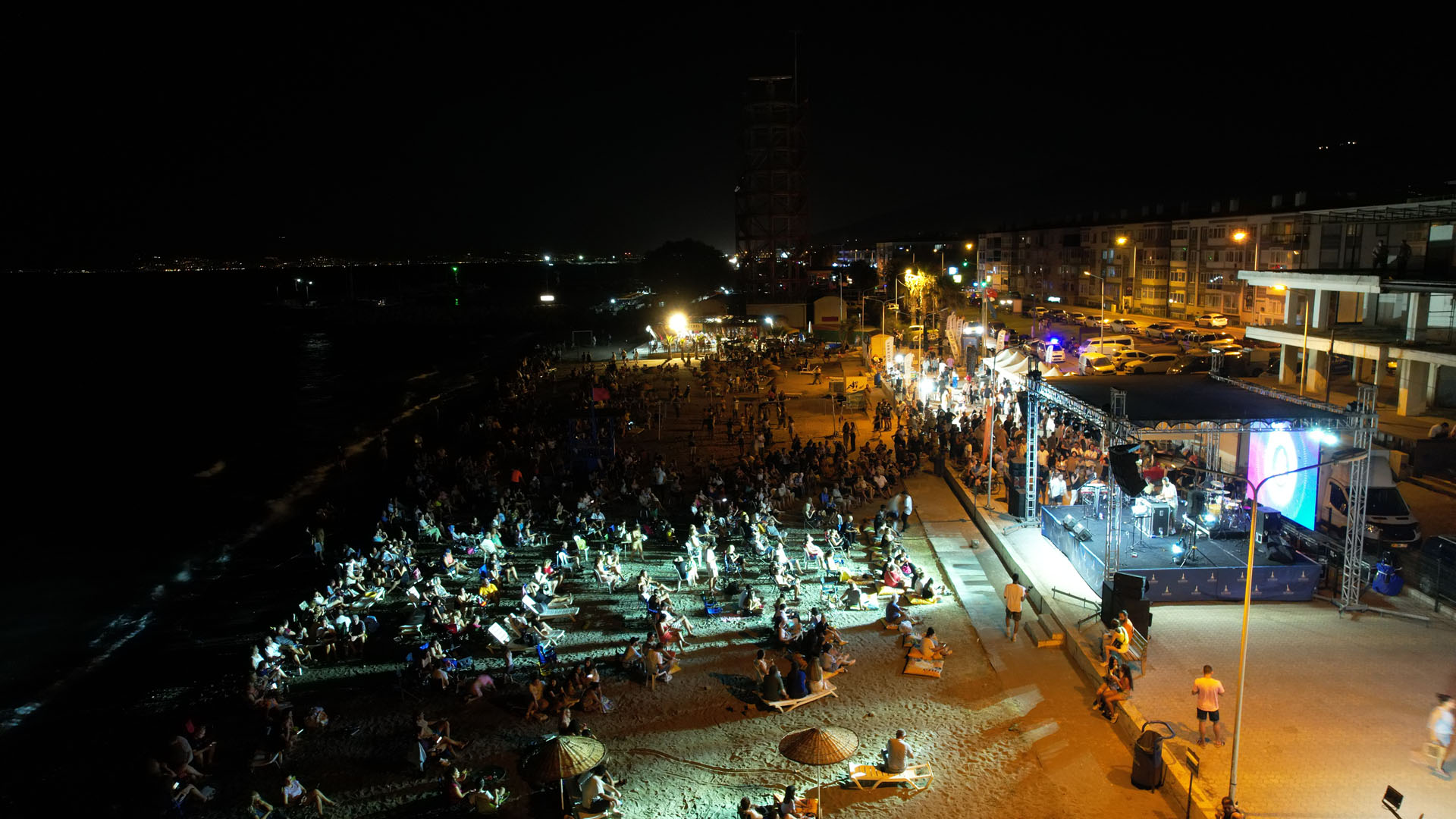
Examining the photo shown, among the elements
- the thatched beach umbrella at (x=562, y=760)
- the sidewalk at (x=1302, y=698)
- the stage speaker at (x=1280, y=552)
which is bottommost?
the sidewalk at (x=1302, y=698)

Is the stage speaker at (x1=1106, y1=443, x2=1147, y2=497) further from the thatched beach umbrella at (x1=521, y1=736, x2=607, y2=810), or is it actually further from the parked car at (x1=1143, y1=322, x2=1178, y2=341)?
the parked car at (x1=1143, y1=322, x2=1178, y2=341)

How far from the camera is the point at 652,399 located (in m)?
39.7

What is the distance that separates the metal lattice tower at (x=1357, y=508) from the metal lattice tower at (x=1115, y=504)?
3.42 meters

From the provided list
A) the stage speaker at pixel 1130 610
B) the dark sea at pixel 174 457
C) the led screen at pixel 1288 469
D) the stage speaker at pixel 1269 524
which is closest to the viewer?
the stage speaker at pixel 1130 610

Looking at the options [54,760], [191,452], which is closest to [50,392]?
[191,452]

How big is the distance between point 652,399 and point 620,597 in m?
22.7

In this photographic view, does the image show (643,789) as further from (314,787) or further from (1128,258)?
(1128,258)

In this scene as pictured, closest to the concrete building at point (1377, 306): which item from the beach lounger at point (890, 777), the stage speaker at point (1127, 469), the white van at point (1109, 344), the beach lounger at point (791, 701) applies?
the white van at point (1109, 344)

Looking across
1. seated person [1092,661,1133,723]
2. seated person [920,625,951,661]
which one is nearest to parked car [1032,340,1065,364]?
seated person [920,625,951,661]

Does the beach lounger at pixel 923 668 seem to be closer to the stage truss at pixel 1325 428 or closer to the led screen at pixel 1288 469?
the stage truss at pixel 1325 428

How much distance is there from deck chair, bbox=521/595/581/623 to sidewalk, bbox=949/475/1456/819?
8559 millimetres

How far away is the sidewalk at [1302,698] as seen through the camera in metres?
9.84

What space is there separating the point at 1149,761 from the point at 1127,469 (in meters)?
5.20

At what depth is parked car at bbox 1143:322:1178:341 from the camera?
49656 millimetres
